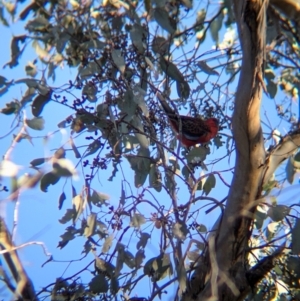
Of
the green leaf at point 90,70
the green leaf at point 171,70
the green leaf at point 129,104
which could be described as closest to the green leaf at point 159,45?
the green leaf at point 171,70

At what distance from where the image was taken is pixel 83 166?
6.25ft

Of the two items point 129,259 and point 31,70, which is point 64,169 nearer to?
point 129,259

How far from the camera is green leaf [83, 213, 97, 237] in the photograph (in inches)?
73.0

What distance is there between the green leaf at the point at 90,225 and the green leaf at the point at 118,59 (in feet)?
1.53

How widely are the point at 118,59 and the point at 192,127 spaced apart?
876 millimetres

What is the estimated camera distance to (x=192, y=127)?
2633 millimetres

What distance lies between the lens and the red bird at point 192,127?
2283mm

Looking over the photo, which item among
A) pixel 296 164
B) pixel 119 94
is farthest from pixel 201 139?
pixel 119 94

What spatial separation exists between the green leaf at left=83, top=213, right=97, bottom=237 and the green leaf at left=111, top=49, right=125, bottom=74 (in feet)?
1.53

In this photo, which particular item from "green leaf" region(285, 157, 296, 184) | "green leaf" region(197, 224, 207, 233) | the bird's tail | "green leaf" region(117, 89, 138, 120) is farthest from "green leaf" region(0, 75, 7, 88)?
"green leaf" region(285, 157, 296, 184)

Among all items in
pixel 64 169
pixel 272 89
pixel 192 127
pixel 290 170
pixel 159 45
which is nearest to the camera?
pixel 64 169

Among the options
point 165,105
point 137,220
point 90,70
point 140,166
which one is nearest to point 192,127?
point 165,105

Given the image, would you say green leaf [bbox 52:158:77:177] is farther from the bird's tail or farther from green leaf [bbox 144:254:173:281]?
the bird's tail

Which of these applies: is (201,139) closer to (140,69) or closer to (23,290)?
(140,69)
